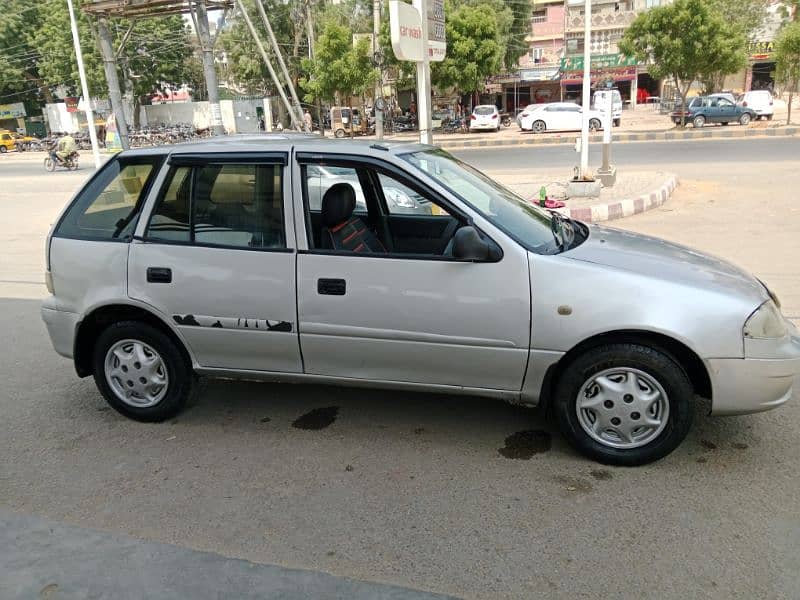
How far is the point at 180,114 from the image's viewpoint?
4962 centimetres

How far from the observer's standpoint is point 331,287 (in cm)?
352

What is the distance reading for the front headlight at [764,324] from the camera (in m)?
3.12

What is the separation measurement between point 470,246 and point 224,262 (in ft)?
4.58

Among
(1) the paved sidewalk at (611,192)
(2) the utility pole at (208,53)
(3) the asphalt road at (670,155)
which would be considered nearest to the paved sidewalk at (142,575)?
(1) the paved sidewalk at (611,192)

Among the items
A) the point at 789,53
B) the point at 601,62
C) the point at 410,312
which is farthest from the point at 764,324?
the point at 601,62

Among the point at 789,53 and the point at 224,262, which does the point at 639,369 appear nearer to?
the point at 224,262

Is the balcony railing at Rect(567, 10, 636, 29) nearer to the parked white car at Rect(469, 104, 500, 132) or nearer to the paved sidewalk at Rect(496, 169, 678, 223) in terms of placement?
the parked white car at Rect(469, 104, 500, 132)

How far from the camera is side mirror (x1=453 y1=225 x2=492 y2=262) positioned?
10.6ft

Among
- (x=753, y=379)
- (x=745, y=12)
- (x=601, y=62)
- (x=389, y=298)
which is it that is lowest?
(x=753, y=379)

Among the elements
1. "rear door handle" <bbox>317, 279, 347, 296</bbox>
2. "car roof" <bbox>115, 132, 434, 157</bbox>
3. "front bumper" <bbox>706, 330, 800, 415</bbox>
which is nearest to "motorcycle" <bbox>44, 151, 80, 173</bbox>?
"car roof" <bbox>115, 132, 434, 157</bbox>

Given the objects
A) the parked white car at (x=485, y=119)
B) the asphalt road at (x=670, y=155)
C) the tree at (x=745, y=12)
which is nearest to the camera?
the asphalt road at (x=670, y=155)

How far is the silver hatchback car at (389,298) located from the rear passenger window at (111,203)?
0.01 meters

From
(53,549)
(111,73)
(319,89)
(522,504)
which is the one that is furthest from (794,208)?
(319,89)

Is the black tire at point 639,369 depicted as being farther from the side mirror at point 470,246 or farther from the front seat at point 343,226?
the front seat at point 343,226
